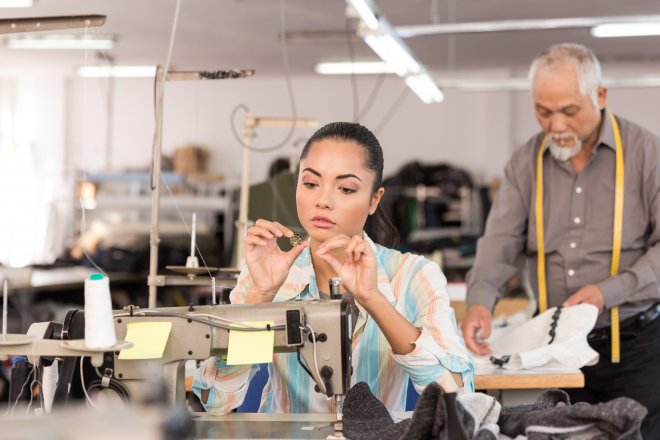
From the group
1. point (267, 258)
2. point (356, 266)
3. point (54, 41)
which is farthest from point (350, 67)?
point (356, 266)

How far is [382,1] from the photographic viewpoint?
8.08 meters

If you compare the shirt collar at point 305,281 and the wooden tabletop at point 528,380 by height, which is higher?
the shirt collar at point 305,281

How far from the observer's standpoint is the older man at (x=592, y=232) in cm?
315

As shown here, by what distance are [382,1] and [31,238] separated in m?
4.82

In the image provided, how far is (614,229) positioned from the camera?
323 cm

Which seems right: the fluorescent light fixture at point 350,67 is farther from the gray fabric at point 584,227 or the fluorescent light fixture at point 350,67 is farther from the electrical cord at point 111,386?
the electrical cord at point 111,386

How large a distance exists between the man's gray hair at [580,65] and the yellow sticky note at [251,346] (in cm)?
164

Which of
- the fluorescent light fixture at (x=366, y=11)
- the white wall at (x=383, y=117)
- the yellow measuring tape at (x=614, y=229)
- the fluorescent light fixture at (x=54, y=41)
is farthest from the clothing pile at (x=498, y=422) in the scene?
the white wall at (x=383, y=117)

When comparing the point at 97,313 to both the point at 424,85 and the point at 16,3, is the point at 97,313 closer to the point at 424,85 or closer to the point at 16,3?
the point at 424,85

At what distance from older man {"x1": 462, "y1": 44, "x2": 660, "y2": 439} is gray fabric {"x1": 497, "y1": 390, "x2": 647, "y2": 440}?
1357mm

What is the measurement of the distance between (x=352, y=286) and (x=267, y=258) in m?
0.22

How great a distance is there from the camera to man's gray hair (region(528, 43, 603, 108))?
3.20 m

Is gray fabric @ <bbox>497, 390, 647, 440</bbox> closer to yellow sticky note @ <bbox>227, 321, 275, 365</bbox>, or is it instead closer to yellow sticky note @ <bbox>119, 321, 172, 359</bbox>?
yellow sticky note @ <bbox>227, 321, 275, 365</bbox>

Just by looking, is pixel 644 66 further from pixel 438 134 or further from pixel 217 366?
pixel 217 366
